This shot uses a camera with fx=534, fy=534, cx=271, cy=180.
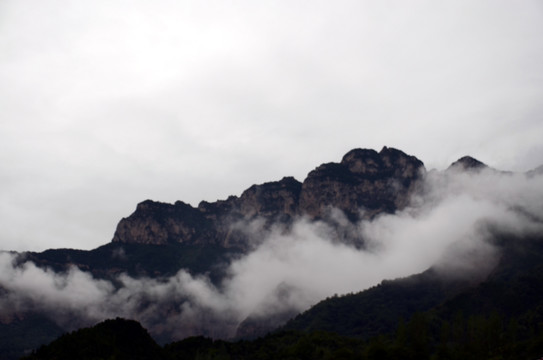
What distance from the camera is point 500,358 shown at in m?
197

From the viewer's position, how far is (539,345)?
19725cm

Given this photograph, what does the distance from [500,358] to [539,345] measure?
50.3ft
